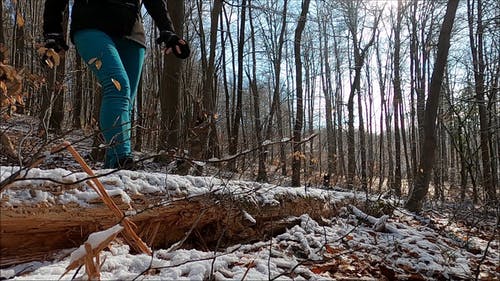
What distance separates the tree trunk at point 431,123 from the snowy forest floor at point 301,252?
28.8 inches

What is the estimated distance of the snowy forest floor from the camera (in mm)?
1314

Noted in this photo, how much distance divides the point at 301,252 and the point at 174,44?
1.58m

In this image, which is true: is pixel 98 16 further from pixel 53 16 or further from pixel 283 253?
pixel 283 253

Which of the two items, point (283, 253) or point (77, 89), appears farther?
point (77, 89)

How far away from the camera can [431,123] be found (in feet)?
15.3

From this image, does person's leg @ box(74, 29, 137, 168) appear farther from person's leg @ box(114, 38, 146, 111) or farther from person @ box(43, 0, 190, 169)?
person's leg @ box(114, 38, 146, 111)

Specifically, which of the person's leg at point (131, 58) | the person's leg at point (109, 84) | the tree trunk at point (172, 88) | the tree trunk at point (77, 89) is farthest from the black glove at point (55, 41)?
the tree trunk at point (77, 89)

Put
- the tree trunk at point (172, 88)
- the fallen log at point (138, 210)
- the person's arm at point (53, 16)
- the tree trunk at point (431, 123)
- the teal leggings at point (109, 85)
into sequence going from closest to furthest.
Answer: the fallen log at point (138, 210) < the teal leggings at point (109, 85) < the person's arm at point (53, 16) < the tree trunk at point (431, 123) < the tree trunk at point (172, 88)

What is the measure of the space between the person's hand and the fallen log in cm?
85

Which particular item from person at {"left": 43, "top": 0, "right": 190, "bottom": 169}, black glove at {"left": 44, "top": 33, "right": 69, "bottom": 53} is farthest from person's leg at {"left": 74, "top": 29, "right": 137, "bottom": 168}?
black glove at {"left": 44, "top": 33, "right": 69, "bottom": 53}

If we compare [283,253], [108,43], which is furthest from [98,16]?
[283,253]

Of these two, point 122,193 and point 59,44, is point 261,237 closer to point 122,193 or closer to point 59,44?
point 122,193

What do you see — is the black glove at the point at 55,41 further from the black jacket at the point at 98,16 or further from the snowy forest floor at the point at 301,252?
the snowy forest floor at the point at 301,252

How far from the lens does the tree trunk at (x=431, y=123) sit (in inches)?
180
